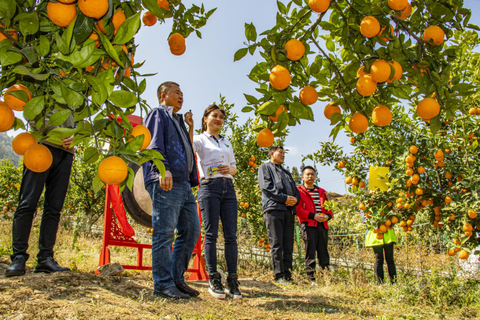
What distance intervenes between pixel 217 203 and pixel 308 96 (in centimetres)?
186

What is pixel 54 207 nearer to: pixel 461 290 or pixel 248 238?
pixel 461 290

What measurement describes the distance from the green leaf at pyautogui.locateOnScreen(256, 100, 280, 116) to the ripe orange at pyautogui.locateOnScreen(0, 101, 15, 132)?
867 millimetres

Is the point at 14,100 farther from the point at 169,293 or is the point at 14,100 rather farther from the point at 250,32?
the point at 169,293

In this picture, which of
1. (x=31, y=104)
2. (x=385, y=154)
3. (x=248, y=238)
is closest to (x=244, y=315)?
(x=31, y=104)

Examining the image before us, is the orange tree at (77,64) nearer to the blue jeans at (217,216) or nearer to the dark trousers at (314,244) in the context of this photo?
the blue jeans at (217,216)

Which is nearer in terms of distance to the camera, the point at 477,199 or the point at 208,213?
the point at 208,213

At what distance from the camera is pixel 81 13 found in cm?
96

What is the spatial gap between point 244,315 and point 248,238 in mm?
4713

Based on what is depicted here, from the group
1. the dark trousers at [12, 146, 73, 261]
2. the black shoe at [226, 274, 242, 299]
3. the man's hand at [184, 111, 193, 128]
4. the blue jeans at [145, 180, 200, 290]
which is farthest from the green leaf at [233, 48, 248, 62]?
the black shoe at [226, 274, 242, 299]

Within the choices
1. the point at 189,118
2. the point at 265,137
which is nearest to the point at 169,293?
the point at 265,137

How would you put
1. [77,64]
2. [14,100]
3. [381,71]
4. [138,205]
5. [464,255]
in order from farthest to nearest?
[138,205]
[464,255]
[381,71]
[14,100]
[77,64]

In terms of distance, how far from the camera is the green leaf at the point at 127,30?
0.93 meters

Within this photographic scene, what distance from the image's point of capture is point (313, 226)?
4520 mm

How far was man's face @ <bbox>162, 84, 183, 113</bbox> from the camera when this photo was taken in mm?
3154
